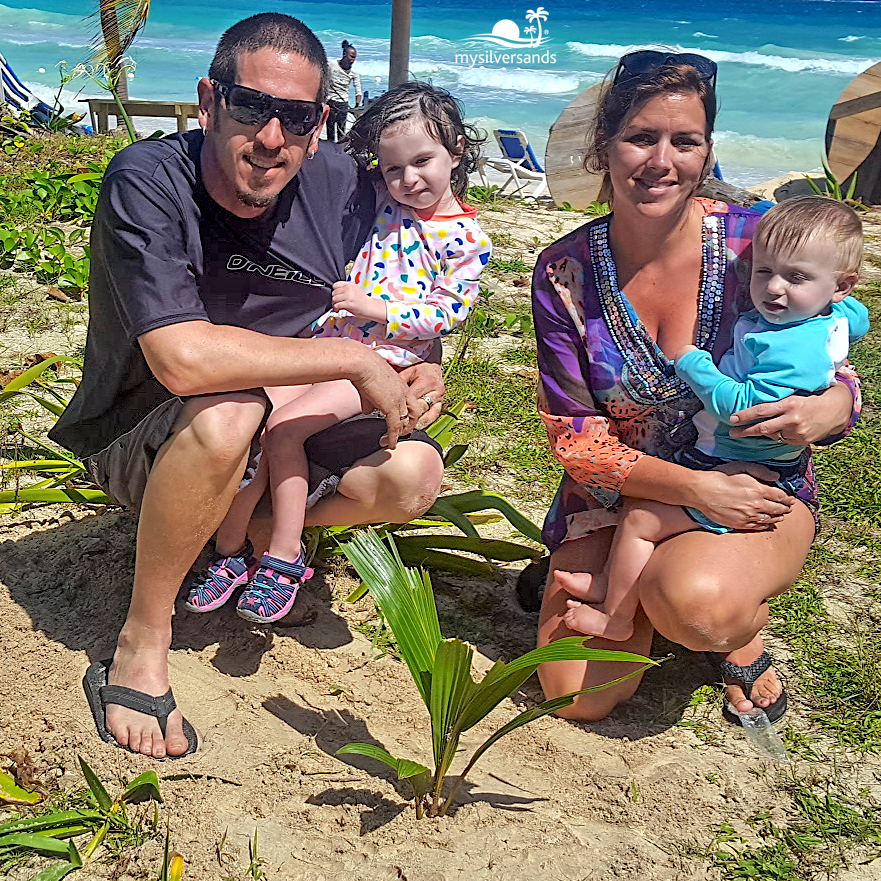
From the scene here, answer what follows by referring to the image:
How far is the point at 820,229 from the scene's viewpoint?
2.22 m

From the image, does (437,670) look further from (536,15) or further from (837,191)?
(536,15)

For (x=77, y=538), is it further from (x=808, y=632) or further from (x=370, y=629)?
(x=808, y=632)

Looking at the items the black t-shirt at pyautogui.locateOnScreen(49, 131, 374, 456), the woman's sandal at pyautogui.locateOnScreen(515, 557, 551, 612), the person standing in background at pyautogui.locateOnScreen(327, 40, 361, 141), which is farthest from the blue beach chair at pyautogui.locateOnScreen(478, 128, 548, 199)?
the black t-shirt at pyautogui.locateOnScreen(49, 131, 374, 456)

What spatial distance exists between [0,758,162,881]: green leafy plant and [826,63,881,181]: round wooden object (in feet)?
29.2

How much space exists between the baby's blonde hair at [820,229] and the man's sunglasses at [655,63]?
405 millimetres

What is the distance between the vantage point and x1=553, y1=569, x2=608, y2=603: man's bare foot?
266 cm

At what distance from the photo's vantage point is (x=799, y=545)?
8.38ft

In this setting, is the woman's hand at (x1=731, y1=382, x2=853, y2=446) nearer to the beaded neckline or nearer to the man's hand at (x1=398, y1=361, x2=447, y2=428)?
the beaded neckline

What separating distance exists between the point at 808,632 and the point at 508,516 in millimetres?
978

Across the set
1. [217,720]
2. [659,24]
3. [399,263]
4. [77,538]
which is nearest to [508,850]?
[217,720]

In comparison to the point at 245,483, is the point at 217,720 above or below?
below

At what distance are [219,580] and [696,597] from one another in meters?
1.24

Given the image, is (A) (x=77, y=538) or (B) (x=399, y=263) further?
(A) (x=77, y=538)

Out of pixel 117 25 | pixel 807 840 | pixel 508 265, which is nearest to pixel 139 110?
pixel 117 25
